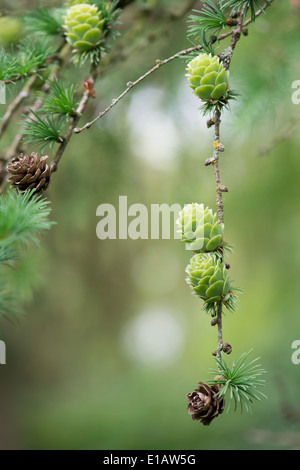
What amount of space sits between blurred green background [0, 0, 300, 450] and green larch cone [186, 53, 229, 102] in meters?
0.37

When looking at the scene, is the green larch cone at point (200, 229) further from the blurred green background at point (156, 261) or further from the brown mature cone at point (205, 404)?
the blurred green background at point (156, 261)

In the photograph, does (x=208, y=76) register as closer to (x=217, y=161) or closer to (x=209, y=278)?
(x=217, y=161)

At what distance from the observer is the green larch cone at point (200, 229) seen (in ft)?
1.68

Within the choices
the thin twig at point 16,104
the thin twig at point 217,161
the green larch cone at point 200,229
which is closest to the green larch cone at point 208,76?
the thin twig at point 217,161

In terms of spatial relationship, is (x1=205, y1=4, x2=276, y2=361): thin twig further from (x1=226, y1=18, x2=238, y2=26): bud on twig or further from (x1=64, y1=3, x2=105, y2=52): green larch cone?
(x1=64, y1=3, x2=105, y2=52): green larch cone

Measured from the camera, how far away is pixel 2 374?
4.05 metres

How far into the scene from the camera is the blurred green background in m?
1.34

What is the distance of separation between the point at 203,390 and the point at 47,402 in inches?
176

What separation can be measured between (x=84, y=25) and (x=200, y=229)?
0.40 m

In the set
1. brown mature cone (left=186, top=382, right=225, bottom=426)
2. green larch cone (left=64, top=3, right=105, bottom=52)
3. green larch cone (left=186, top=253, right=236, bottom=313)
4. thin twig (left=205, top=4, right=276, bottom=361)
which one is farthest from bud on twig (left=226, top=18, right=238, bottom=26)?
brown mature cone (left=186, top=382, right=225, bottom=426)

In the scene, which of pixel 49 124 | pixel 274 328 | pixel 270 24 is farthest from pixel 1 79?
pixel 274 328

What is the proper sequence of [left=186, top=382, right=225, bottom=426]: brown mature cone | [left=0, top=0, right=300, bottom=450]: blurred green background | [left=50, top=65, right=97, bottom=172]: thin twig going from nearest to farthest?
[left=186, top=382, right=225, bottom=426]: brown mature cone
[left=50, top=65, right=97, bottom=172]: thin twig
[left=0, top=0, right=300, bottom=450]: blurred green background

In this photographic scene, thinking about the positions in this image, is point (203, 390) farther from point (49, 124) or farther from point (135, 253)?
point (135, 253)

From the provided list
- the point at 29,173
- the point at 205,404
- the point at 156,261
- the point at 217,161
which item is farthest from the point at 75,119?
the point at 156,261
